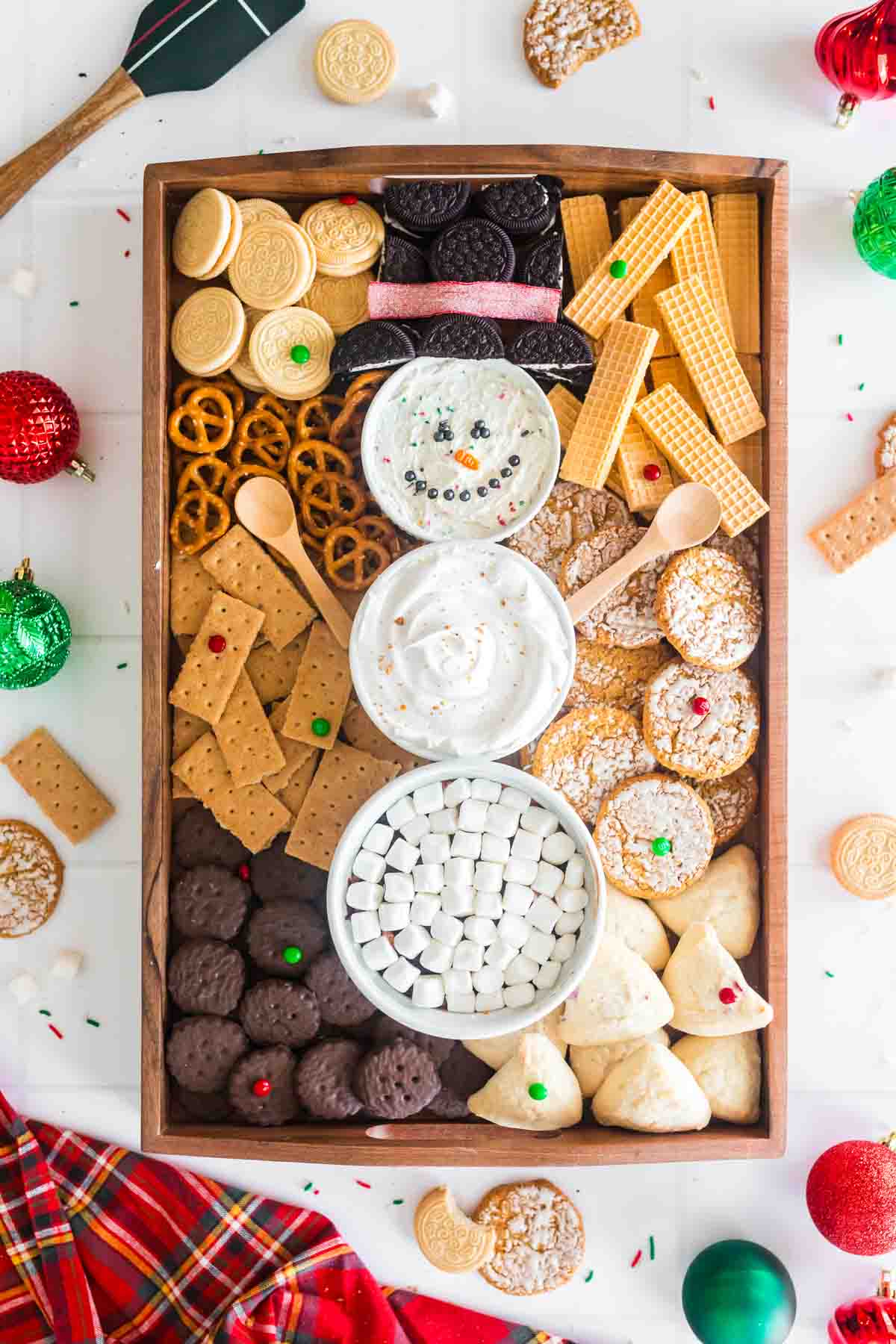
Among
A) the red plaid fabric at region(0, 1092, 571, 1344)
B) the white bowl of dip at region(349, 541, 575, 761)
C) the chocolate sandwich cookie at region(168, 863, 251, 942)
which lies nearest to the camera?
the white bowl of dip at region(349, 541, 575, 761)

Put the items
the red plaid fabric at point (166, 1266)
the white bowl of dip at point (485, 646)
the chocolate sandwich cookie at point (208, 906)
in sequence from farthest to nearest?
the red plaid fabric at point (166, 1266)
the chocolate sandwich cookie at point (208, 906)
the white bowl of dip at point (485, 646)

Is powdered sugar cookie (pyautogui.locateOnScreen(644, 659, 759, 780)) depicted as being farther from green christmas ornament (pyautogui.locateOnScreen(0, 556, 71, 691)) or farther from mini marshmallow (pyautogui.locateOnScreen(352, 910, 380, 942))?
green christmas ornament (pyautogui.locateOnScreen(0, 556, 71, 691))

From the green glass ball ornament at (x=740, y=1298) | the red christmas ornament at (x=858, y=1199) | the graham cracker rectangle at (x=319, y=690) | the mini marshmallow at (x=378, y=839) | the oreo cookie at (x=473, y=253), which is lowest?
the green glass ball ornament at (x=740, y=1298)

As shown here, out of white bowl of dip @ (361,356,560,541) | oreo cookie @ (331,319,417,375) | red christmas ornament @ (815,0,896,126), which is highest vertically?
red christmas ornament @ (815,0,896,126)

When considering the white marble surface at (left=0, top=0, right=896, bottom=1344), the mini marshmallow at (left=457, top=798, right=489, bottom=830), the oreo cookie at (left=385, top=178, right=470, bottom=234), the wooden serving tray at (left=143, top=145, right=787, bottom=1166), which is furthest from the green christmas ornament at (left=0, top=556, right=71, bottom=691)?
the oreo cookie at (left=385, top=178, right=470, bottom=234)

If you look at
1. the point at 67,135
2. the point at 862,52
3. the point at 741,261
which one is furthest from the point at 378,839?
the point at 862,52

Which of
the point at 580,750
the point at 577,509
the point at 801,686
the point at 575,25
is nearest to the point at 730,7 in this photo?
the point at 575,25

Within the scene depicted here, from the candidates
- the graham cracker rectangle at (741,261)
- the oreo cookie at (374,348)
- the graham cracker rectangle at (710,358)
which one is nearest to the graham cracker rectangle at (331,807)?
the oreo cookie at (374,348)

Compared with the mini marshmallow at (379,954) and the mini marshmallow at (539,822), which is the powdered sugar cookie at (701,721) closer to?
the mini marshmallow at (539,822)
